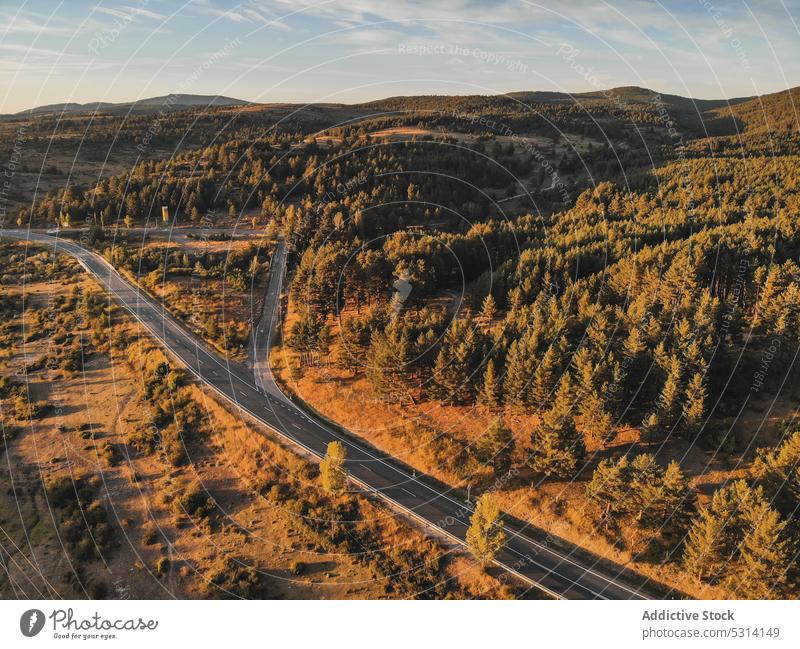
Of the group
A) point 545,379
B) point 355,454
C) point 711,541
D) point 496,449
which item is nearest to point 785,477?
point 711,541

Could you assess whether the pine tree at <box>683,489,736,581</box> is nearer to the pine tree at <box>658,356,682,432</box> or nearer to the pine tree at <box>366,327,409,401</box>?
the pine tree at <box>658,356,682,432</box>

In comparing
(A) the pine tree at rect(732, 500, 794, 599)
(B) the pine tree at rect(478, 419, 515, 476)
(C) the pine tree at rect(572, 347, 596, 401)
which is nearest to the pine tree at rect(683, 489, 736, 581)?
(A) the pine tree at rect(732, 500, 794, 599)

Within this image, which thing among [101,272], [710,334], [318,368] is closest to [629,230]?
[710,334]

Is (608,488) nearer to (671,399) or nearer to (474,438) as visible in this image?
(671,399)

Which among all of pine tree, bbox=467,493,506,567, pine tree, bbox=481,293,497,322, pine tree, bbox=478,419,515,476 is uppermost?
pine tree, bbox=481,293,497,322

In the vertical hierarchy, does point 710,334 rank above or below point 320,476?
above
